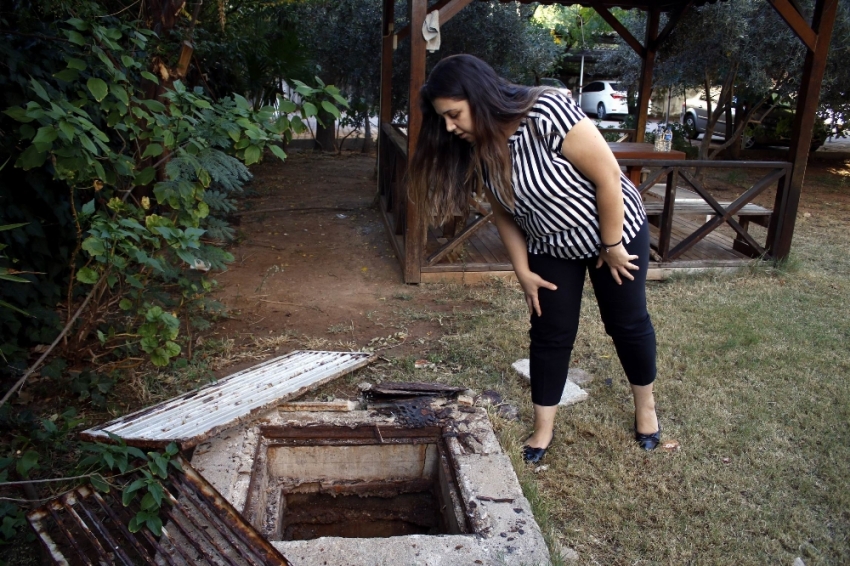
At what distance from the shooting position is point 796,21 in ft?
17.5

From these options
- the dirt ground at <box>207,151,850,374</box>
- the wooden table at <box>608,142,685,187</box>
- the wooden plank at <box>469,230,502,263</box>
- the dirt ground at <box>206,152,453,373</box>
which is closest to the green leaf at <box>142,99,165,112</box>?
the dirt ground at <box>207,151,850,374</box>

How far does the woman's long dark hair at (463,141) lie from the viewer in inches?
87.5

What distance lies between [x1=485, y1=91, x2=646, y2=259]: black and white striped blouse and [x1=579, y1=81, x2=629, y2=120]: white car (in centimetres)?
2159

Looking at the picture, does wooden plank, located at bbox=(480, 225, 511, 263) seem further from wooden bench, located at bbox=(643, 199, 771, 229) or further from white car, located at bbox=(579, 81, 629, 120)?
white car, located at bbox=(579, 81, 629, 120)

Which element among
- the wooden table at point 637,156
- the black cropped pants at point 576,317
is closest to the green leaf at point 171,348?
the black cropped pants at point 576,317

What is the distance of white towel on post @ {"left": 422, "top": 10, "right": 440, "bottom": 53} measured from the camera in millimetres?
4816

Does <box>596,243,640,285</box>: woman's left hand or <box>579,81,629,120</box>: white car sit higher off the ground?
<box>579,81,629,120</box>: white car

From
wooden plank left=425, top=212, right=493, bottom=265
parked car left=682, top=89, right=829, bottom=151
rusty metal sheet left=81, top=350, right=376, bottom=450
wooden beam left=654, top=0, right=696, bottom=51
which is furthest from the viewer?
parked car left=682, top=89, right=829, bottom=151

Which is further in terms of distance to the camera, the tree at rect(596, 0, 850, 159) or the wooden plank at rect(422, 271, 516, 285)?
the tree at rect(596, 0, 850, 159)

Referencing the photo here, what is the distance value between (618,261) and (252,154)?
1496 mm

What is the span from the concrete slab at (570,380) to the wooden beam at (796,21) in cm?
350

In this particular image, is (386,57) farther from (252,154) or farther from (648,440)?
(648,440)

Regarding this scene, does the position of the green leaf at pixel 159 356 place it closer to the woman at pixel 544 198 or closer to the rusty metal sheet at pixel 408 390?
the rusty metal sheet at pixel 408 390

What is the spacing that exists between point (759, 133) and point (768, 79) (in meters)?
5.41
